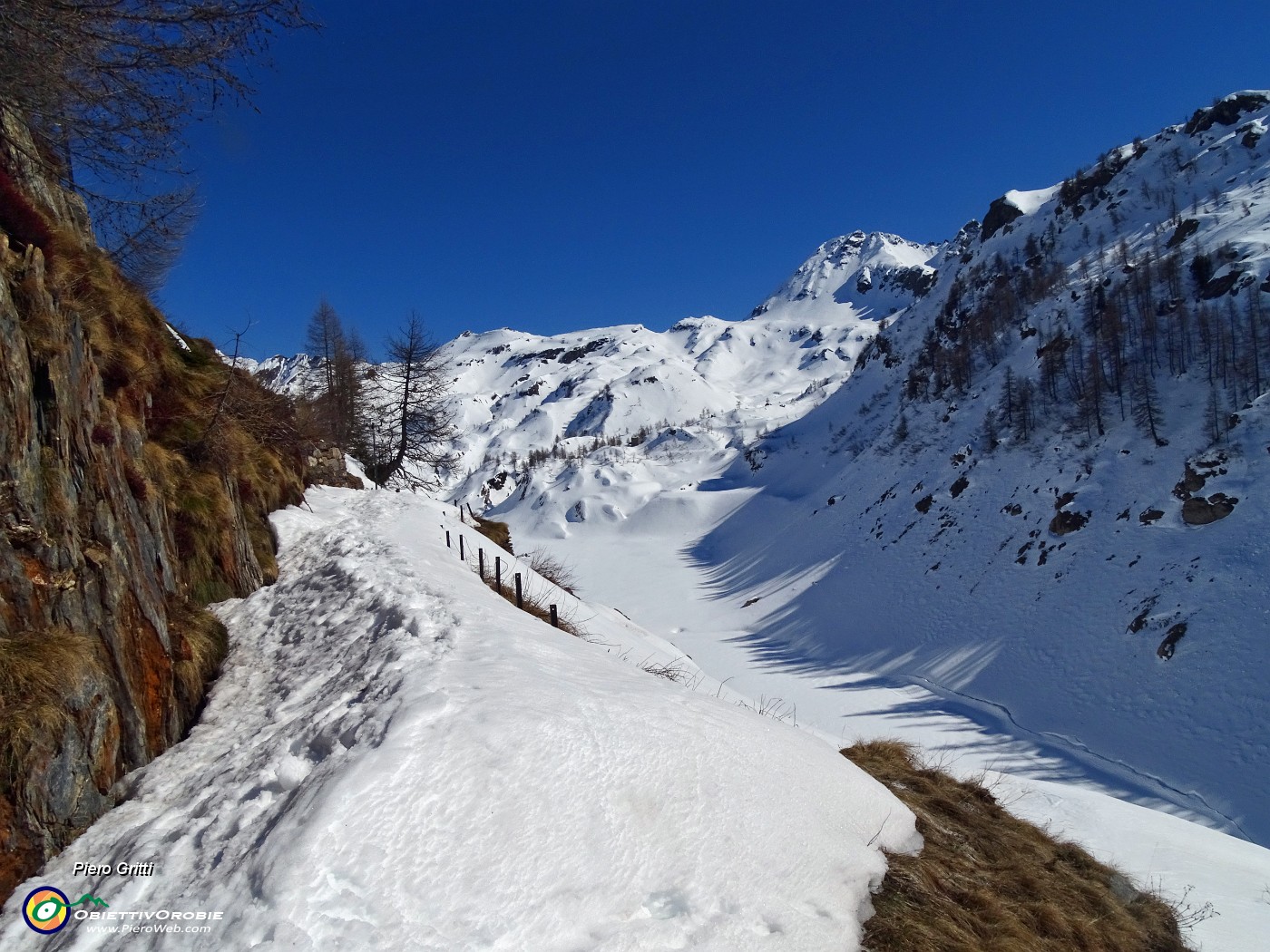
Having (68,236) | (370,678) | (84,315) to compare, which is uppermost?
(68,236)

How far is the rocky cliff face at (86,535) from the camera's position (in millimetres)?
3369

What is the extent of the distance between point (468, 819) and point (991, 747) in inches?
854

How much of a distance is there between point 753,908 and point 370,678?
10.2 feet

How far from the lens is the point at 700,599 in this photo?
4406cm

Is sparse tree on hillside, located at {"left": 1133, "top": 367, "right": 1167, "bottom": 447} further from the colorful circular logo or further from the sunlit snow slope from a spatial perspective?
the colorful circular logo

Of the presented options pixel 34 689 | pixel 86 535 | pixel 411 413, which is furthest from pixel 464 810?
pixel 411 413

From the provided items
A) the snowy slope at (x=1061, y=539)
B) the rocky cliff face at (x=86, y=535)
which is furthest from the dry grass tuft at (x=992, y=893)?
the rocky cliff face at (x=86, y=535)

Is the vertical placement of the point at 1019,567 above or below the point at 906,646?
above

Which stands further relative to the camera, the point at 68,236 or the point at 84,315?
the point at 68,236

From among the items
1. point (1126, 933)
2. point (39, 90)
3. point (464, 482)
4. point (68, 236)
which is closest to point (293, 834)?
point (39, 90)

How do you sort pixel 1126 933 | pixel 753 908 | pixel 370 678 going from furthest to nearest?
pixel 1126 933, pixel 370 678, pixel 753 908

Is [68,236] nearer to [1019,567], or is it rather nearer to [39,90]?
[39,90]

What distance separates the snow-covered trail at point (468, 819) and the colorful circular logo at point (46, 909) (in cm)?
4

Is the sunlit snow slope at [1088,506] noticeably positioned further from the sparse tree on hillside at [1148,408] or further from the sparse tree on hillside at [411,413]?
the sparse tree on hillside at [411,413]
